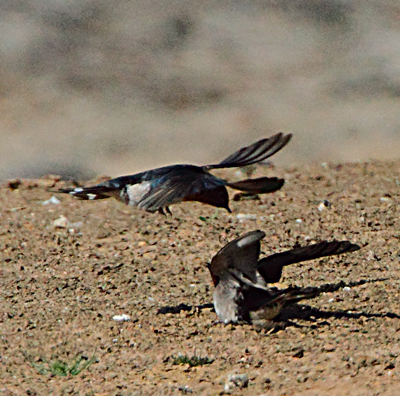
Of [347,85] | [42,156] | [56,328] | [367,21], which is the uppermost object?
[367,21]

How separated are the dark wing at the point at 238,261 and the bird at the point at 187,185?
0.28 metres

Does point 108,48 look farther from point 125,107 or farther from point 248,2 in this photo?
point 248,2

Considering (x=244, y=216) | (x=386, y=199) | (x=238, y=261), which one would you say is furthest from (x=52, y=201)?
(x=238, y=261)

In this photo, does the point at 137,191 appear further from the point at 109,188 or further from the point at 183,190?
the point at 183,190

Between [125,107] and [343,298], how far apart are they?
379 centimetres

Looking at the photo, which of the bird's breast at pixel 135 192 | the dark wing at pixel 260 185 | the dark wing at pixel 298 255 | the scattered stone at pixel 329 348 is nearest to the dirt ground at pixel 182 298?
the scattered stone at pixel 329 348

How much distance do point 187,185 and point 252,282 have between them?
0.57 m

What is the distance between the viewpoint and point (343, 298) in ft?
13.2

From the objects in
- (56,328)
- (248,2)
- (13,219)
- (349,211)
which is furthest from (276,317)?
(248,2)

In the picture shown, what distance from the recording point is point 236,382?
9.95ft

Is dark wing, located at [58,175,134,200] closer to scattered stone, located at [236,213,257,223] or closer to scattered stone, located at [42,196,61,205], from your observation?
scattered stone, located at [236,213,257,223]

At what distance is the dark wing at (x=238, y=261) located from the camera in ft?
11.7

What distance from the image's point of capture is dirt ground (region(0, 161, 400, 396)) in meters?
3.16

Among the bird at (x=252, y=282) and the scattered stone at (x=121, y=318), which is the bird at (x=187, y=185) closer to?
the bird at (x=252, y=282)
